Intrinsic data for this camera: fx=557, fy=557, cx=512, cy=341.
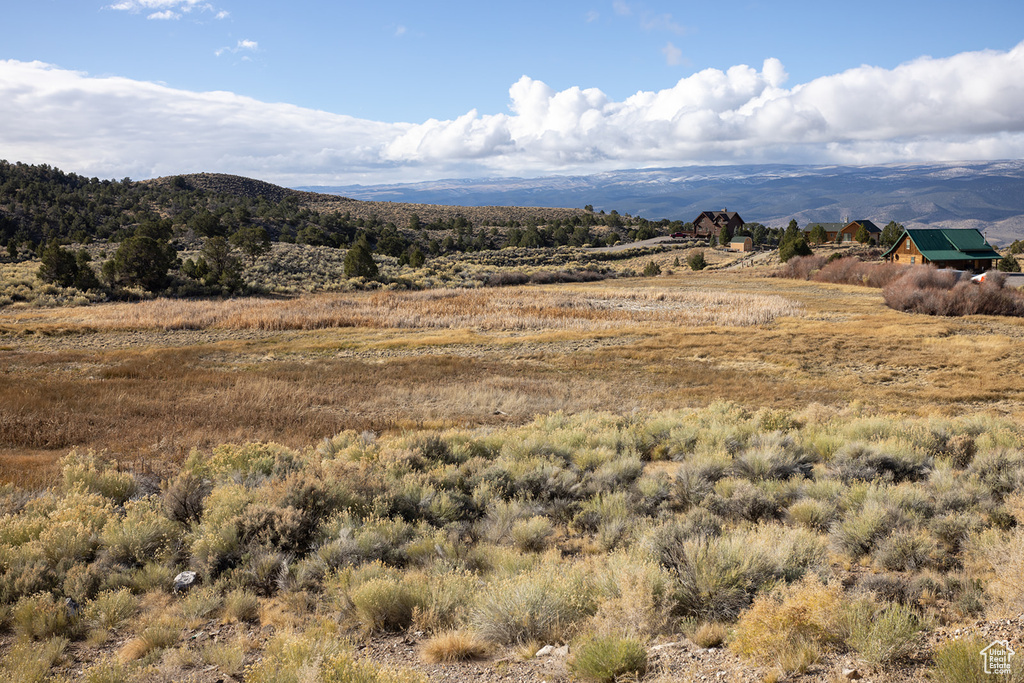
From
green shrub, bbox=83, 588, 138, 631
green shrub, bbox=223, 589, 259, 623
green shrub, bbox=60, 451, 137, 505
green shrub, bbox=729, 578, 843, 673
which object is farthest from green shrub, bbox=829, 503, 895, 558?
green shrub, bbox=60, 451, 137, 505

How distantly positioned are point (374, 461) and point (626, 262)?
248 feet

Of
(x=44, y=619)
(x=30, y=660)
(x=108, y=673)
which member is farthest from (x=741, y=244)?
(x=30, y=660)

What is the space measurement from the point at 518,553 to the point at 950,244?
6372cm

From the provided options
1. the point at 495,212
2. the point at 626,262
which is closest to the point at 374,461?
the point at 626,262

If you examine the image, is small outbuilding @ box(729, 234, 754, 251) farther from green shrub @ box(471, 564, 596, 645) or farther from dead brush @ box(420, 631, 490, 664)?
dead brush @ box(420, 631, 490, 664)

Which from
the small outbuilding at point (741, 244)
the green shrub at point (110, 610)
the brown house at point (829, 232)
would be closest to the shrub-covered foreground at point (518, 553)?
the green shrub at point (110, 610)

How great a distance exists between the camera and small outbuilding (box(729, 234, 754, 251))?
87.3 metres

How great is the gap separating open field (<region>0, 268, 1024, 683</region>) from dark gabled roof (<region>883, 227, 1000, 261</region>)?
144ft

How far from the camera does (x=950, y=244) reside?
173ft

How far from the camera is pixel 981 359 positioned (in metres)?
19.1

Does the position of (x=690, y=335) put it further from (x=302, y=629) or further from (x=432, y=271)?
(x=432, y=271)

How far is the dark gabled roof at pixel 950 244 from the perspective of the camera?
2024 inches

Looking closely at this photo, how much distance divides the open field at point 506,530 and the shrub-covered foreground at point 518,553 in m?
0.03

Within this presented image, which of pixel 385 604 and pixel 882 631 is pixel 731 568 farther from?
pixel 385 604
